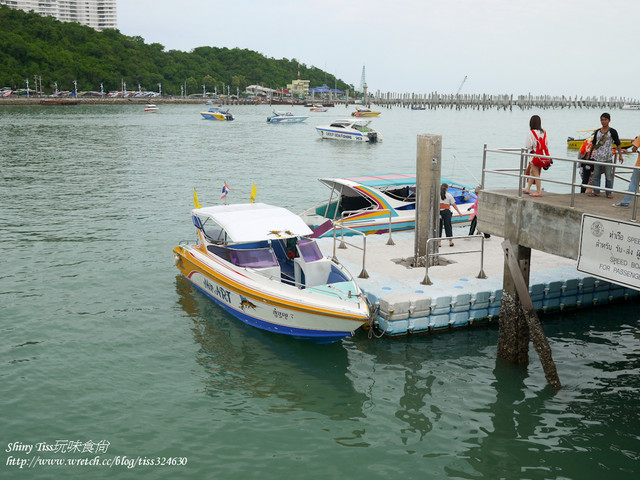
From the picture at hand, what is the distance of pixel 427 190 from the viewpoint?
52.7 ft

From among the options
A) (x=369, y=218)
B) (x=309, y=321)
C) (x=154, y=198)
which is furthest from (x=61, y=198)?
(x=309, y=321)

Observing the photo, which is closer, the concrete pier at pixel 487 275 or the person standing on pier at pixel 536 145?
the concrete pier at pixel 487 275

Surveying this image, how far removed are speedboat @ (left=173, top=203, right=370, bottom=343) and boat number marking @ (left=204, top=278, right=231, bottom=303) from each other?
28 mm

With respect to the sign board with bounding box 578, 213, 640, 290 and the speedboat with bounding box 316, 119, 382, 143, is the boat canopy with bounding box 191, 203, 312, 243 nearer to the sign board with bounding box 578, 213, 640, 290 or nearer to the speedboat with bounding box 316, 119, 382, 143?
the sign board with bounding box 578, 213, 640, 290

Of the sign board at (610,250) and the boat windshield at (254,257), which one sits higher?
the sign board at (610,250)

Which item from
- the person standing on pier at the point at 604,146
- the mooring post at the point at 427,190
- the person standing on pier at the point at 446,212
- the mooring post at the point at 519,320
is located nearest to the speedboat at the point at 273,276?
the mooring post at the point at 427,190

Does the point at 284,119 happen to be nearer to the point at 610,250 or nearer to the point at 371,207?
the point at 371,207

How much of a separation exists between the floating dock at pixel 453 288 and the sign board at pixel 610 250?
167 inches

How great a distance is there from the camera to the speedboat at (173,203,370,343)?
42.5ft

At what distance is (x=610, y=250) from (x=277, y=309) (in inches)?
267

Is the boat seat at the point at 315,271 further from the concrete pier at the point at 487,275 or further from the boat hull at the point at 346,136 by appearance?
the boat hull at the point at 346,136

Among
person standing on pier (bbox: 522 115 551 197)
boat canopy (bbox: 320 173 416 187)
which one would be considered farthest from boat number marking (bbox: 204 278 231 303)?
person standing on pier (bbox: 522 115 551 197)

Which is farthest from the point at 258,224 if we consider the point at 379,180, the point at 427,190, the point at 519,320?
the point at 379,180

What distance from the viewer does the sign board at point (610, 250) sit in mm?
9359
